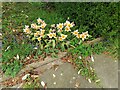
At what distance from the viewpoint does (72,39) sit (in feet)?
13.8

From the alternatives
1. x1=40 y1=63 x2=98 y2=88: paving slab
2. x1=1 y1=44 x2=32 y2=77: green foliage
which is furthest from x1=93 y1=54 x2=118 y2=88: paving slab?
x1=1 y1=44 x2=32 y2=77: green foliage

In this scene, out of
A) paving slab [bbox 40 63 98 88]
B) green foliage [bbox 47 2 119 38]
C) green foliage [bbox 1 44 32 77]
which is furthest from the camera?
green foliage [bbox 47 2 119 38]

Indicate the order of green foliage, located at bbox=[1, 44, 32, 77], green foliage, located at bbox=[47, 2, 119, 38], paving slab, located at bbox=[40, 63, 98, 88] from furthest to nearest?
green foliage, located at bbox=[47, 2, 119, 38] → green foliage, located at bbox=[1, 44, 32, 77] → paving slab, located at bbox=[40, 63, 98, 88]

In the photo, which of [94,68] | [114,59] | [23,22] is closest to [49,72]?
[94,68]

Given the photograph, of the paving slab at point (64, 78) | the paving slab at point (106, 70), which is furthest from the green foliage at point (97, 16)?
the paving slab at point (64, 78)

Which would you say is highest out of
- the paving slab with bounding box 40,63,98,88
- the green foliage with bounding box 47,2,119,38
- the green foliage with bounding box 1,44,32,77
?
the green foliage with bounding box 47,2,119,38

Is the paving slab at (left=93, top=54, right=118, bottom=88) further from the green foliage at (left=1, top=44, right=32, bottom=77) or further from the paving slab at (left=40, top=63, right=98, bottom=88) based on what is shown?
the green foliage at (left=1, top=44, right=32, bottom=77)

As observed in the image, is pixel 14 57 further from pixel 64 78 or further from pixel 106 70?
pixel 106 70

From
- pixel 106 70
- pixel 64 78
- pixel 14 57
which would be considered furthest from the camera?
pixel 14 57

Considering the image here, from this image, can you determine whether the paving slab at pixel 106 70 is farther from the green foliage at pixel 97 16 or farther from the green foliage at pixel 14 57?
the green foliage at pixel 14 57

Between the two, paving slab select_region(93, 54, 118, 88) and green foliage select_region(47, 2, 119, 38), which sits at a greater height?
green foliage select_region(47, 2, 119, 38)

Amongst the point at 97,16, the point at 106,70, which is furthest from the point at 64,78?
the point at 97,16

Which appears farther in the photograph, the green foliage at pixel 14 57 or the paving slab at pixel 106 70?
the green foliage at pixel 14 57

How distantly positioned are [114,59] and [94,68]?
0.40 m
